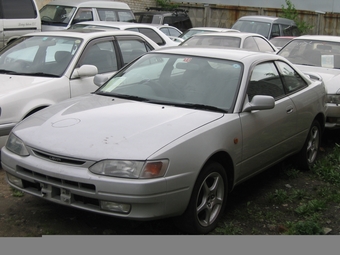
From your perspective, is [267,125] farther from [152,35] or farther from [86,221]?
[152,35]

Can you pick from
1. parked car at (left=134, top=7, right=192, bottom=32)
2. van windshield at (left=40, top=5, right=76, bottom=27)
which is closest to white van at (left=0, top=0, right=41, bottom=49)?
van windshield at (left=40, top=5, right=76, bottom=27)

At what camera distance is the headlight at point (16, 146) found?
4.41 metres

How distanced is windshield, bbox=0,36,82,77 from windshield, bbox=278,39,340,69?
13.5 feet

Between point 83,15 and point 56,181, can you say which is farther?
point 83,15

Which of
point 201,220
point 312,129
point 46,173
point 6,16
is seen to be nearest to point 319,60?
point 312,129

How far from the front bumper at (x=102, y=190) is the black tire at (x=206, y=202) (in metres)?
0.14

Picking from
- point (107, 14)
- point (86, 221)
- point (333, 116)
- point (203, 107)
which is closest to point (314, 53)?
point (333, 116)

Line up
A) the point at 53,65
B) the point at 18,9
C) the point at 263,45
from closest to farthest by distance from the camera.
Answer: the point at 53,65 < the point at 263,45 < the point at 18,9

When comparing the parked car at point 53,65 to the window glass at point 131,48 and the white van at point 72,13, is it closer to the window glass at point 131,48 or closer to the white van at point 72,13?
the window glass at point 131,48

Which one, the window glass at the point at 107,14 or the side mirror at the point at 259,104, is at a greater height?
the window glass at the point at 107,14

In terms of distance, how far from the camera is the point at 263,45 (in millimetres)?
12320

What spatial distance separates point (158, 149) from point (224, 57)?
1792mm

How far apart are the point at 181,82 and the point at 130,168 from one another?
5.15ft

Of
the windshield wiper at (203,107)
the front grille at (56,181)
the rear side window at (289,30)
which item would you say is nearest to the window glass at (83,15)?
the rear side window at (289,30)
